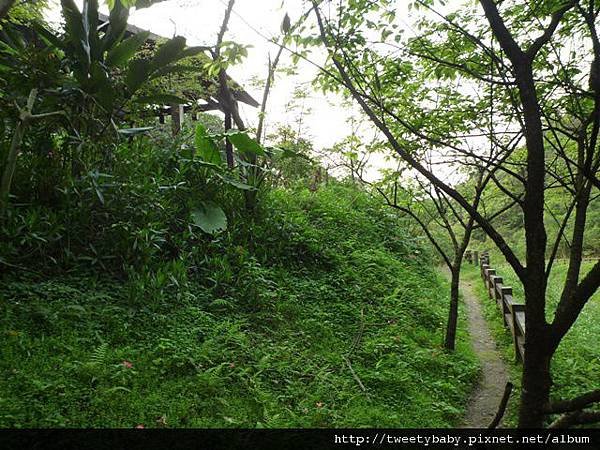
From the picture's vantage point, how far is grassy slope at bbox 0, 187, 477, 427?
3.18m

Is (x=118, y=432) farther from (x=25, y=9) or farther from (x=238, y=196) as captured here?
(x=25, y=9)

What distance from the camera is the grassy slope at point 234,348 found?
125 inches

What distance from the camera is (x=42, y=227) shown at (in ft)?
15.0

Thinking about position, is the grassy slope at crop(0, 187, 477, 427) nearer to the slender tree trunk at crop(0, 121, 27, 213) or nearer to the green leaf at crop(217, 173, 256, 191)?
the green leaf at crop(217, 173, 256, 191)

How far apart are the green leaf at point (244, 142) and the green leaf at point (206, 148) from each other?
316mm

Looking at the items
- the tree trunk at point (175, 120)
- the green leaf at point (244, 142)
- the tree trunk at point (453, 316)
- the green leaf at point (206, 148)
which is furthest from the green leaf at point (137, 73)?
the tree trunk at point (453, 316)

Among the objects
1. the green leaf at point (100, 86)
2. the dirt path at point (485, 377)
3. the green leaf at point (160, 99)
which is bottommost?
the dirt path at point (485, 377)

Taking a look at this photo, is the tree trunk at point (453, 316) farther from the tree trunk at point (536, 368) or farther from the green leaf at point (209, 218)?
the tree trunk at point (536, 368)

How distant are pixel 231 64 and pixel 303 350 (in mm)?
3269

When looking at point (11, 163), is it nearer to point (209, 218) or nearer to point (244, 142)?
point (209, 218)

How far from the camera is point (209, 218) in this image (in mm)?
6109

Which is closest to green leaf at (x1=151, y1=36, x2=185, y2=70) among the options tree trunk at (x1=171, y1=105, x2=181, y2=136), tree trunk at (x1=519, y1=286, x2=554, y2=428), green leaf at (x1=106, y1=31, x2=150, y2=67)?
green leaf at (x1=106, y1=31, x2=150, y2=67)

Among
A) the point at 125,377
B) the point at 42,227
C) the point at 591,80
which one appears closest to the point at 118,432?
the point at 125,377

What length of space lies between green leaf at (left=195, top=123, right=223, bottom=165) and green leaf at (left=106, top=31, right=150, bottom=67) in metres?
1.57
